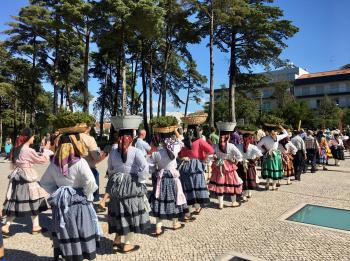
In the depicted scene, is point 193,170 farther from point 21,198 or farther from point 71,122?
point 21,198

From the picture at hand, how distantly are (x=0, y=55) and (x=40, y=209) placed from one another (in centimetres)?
3178

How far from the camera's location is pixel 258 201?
330 inches

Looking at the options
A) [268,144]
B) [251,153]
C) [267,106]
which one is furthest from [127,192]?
[267,106]

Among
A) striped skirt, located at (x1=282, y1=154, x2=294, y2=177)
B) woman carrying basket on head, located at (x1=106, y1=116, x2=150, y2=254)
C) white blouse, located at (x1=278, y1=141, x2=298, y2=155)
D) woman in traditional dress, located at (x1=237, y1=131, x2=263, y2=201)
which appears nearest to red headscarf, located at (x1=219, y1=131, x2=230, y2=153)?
woman in traditional dress, located at (x1=237, y1=131, x2=263, y2=201)

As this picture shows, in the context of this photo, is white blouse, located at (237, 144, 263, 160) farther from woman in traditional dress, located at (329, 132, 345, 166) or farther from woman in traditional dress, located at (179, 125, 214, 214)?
woman in traditional dress, located at (329, 132, 345, 166)

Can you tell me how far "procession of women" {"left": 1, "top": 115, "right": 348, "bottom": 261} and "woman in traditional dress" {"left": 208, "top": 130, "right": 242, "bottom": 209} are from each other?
21mm

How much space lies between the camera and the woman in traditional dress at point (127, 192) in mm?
5086

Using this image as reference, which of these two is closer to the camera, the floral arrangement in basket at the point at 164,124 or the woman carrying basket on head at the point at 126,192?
the woman carrying basket on head at the point at 126,192

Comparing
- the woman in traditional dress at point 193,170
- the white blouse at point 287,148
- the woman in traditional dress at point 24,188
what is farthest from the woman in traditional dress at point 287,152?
the woman in traditional dress at point 24,188

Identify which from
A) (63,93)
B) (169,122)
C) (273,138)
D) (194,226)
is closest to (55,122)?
(169,122)

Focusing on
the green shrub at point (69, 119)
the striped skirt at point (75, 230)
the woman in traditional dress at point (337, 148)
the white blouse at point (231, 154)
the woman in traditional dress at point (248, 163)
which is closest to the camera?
the striped skirt at point (75, 230)

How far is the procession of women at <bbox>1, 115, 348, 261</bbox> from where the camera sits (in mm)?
4297

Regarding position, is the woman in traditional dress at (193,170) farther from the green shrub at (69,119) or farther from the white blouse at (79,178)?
the white blouse at (79,178)

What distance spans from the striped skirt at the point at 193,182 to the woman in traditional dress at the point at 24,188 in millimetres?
2499
